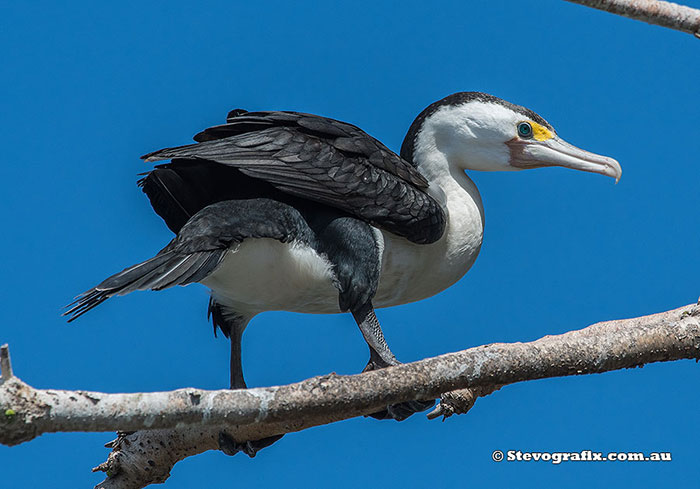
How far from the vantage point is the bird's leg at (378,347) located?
5.05 meters

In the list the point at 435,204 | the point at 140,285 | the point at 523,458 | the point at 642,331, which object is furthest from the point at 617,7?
the point at 140,285

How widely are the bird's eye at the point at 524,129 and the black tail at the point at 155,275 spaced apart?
194 centimetres

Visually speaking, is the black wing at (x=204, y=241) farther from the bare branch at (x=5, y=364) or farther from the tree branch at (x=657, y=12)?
the tree branch at (x=657, y=12)

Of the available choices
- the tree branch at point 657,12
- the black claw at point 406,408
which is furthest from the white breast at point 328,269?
the tree branch at point 657,12

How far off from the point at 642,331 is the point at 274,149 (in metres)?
1.94

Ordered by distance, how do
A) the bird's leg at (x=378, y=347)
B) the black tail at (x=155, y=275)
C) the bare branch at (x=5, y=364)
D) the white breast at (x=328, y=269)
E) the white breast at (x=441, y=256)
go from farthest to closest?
the white breast at (x=441, y=256) < the bird's leg at (x=378, y=347) < the white breast at (x=328, y=269) < the black tail at (x=155, y=275) < the bare branch at (x=5, y=364)

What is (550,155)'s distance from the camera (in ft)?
18.7

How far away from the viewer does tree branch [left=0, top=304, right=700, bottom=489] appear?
3492mm

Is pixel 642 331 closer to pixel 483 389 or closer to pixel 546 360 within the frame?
pixel 546 360

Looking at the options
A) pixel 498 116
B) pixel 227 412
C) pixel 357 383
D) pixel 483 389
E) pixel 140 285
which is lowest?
pixel 227 412

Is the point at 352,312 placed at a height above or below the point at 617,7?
below

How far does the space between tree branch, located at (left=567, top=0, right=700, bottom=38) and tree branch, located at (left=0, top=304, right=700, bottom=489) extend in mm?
1521

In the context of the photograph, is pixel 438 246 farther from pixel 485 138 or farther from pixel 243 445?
pixel 243 445

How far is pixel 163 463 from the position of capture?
4.97m
